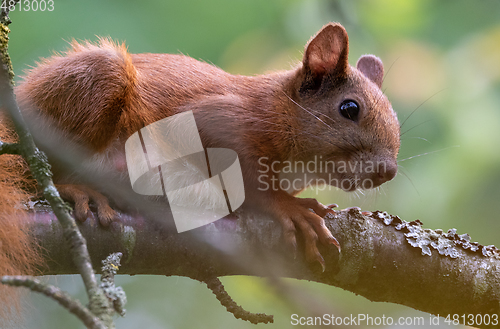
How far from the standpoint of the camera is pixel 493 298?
1795 millimetres

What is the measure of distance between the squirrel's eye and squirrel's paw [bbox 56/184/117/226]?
1063mm

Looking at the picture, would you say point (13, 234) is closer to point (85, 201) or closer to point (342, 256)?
point (85, 201)

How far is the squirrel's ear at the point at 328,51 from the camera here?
1.81 meters

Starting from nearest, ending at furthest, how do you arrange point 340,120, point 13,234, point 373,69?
point 13,234 < point 340,120 < point 373,69

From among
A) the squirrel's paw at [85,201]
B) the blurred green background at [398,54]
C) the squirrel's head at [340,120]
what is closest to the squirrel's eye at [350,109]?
the squirrel's head at [340,120]

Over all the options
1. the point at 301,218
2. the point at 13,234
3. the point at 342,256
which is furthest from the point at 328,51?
the point at 13,234

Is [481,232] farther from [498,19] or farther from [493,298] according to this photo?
[498,19]

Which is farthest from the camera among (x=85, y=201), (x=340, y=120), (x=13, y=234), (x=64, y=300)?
(x=340, y=120)

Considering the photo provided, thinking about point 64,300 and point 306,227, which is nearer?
point 64,300

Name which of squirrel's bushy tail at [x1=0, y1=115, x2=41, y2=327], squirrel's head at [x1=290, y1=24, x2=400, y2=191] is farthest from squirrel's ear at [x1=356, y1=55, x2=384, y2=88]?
squirrel's bushy tail at [x1=0, y1=115, x2=41, y2=327]

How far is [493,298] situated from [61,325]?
9.32ft

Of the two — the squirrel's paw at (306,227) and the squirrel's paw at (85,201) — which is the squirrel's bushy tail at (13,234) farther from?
the squirrel's paw at (306,227)

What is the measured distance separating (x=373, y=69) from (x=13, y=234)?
190cm

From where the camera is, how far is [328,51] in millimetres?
1875
